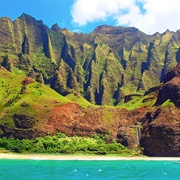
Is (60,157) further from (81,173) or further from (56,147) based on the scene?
(81,173)

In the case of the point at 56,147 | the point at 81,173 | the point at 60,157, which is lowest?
the point at 81,173

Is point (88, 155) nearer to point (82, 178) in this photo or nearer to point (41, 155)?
point (41, 155)

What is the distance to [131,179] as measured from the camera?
8481cm

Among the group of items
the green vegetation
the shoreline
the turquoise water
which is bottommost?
the turquoise water

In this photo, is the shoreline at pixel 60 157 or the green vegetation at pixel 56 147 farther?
the green vegetation at pixel 56 147

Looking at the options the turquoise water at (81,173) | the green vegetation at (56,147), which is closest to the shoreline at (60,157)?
the green vegetation at (56,147)

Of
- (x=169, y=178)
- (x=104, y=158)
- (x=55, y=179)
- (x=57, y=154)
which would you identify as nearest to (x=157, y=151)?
(x=104, y=158)

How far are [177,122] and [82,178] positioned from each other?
123965 mm

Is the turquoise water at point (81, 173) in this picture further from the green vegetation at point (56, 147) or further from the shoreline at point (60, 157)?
the green vegetation at point (56, 147)

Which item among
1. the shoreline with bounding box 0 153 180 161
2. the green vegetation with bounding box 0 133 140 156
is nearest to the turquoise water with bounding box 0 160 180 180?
the shoreline with bounding box 0 153 180 161

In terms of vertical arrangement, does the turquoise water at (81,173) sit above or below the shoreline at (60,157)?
below

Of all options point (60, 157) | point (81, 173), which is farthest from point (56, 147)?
point (81, 173)

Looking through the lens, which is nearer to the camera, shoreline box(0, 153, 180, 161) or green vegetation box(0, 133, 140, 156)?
shoreline box(0, 153, 180, 161)

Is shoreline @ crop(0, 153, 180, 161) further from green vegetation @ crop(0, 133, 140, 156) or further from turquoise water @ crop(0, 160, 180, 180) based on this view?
turquoise water @ crop(0, 160, 180, 180)
